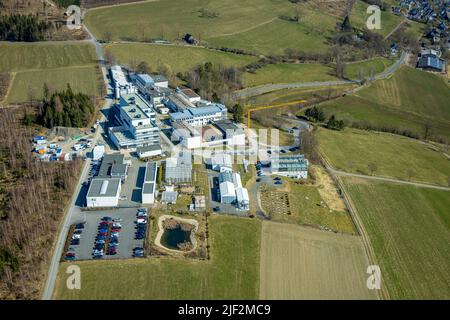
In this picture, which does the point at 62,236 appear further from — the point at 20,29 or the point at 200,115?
the point at 20,29

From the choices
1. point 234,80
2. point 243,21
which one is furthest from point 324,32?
point 234,80

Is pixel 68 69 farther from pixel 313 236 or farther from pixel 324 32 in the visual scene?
pixel 324 32

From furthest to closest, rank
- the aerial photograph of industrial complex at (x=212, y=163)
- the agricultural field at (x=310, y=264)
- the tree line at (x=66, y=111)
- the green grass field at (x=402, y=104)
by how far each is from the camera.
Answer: the green grass field at (x=402, y=104) < the tree line at (x=66, y=111) < the aerial photograph of industrial complex at (x=212, y=163) < the agricultural field at (x=310, y=264)

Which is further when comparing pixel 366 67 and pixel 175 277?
pixel 366 67

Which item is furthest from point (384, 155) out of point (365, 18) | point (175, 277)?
point (365, 18)

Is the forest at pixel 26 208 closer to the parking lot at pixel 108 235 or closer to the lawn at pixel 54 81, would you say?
the parking lot at pixel 108 235

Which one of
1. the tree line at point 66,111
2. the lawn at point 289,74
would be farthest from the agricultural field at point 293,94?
the tree line at point 66,111
